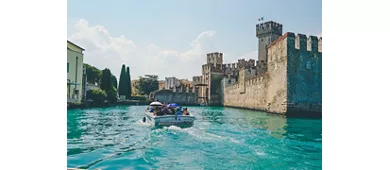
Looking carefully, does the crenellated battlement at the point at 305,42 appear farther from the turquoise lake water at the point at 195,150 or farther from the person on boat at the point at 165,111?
the person on boat at the point at 165,111

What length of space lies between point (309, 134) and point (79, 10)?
10.7ft

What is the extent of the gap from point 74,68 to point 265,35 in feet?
55.9

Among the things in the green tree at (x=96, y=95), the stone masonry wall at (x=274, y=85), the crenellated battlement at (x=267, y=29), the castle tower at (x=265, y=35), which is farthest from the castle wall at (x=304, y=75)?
the crenellated battlement at (x=267, y=29)

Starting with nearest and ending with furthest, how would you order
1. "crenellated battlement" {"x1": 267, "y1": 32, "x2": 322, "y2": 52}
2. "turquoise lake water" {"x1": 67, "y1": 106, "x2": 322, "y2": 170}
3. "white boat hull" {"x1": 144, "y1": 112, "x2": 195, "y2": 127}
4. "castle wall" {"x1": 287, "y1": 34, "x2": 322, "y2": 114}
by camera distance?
"turquoise lake water" {"x1": 67, "y1": 106, "x2": 322, "y2": 170} → "castle wall" {"x1": 287, "y1": 34, "x2": 322, "y2": 114} → "white boat hull" {"x1": 144, "y1": 112, "x2": 195, "y2": 127} → "crenellated battlement" {"x1": 267, "y1": 32, "x2": 322, "y2": 52}

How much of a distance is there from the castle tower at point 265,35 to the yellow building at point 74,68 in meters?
15.2

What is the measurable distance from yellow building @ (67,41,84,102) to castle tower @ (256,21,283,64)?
1516 cm

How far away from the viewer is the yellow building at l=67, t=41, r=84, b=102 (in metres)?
3.19

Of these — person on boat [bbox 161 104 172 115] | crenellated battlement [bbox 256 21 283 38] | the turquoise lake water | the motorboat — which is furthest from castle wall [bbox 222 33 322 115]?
crenellated battlement [bbox 256 21 283 38]

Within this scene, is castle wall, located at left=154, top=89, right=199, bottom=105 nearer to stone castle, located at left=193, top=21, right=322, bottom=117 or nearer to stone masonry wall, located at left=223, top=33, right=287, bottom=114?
stone castle, located at left=193, top=21, right=322, bottom=117

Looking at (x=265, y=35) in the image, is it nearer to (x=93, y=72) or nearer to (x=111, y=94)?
(x=111, y=94)
